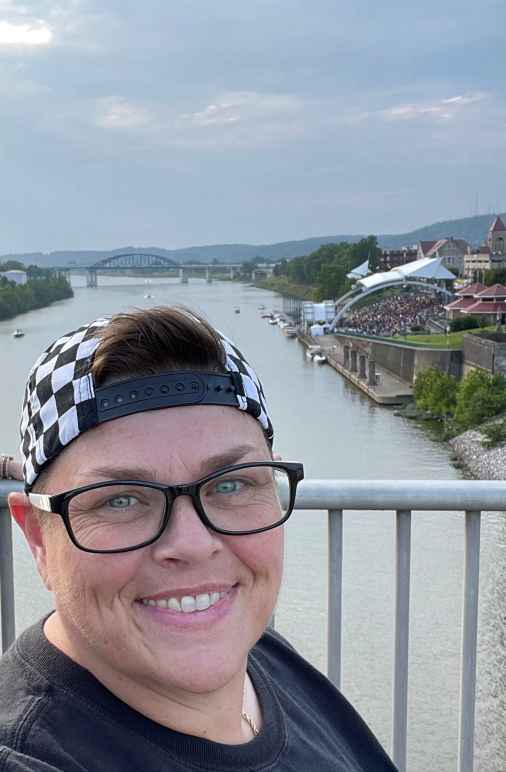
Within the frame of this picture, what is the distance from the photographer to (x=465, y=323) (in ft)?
84.2

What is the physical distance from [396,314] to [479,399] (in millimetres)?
17048

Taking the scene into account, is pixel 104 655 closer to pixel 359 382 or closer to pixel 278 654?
pixel 278 654

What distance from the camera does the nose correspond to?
1.79 ft

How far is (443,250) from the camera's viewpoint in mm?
48156

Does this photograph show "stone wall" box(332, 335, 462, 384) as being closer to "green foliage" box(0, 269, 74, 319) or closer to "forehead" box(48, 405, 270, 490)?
"green foliage" box(0, 269, 74, 319)

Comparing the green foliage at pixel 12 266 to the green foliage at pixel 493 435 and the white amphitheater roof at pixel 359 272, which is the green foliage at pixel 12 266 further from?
the green foliage at pixel 493 435

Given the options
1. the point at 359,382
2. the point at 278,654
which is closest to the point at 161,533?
the point at 278,654

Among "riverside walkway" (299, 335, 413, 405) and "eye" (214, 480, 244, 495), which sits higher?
"eye" (214, 480, 244, 495)

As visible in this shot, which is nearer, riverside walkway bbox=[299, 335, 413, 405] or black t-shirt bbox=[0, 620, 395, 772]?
black t-shirt bbox=[0, 620, 395, 772]

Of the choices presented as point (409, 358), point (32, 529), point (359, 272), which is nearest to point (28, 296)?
point (409, 358)

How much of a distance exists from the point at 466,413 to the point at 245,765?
55.5ft

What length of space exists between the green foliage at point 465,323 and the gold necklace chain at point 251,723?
25.8 meters

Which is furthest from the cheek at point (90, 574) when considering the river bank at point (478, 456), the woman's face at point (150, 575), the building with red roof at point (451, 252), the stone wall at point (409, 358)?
the building with red roof at point (451, 252)

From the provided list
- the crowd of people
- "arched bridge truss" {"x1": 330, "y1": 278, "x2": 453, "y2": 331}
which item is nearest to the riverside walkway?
the crowd of people
